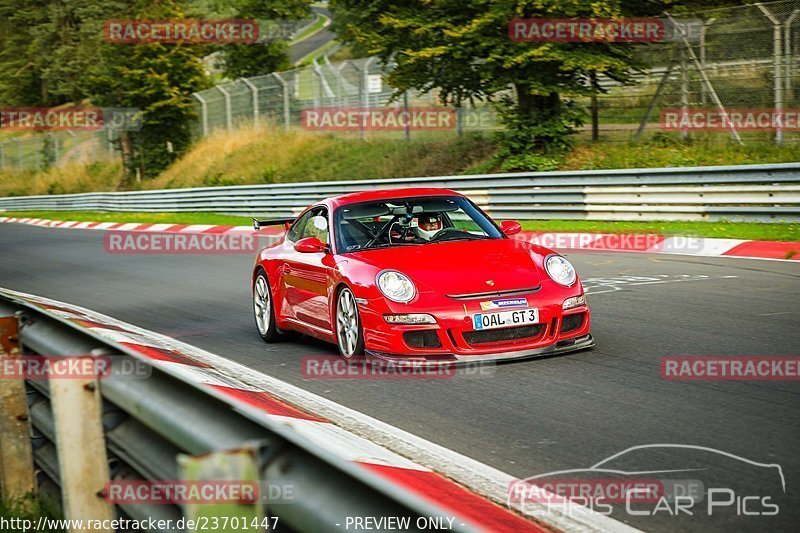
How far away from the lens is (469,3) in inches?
811

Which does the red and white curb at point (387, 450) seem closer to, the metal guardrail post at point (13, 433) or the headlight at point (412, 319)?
the metal guardrail post at point (13, 433)

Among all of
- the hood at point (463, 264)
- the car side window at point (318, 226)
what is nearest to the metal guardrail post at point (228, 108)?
the car side window at point (318, 226)

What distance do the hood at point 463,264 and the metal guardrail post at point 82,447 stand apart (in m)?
3.97

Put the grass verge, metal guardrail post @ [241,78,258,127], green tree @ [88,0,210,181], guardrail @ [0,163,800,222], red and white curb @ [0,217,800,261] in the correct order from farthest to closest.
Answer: green tree @ [88,0,210,181] → metal guardrail post @ [241,78,258,127] → guardrail @ [0,163,800,222] → the grass verge → red and white curb @ [0,217,800,261]

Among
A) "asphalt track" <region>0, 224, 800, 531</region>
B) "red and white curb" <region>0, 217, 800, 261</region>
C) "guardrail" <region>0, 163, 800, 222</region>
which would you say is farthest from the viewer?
"guardrail" <region>0, 163, 800, 222</region>

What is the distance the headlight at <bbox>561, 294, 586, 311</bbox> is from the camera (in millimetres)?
7465

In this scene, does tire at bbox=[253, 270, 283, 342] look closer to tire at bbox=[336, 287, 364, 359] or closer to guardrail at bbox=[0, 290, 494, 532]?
tire at bbox=[336, 287, 364, 359]

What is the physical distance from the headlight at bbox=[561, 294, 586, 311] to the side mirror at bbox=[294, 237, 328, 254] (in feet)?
6.78

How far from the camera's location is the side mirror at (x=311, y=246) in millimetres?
8547

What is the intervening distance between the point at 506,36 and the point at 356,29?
3.19 meters

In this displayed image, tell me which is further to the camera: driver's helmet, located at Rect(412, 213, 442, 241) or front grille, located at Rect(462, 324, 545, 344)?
driver's helmet, located at Rect(412, 213, 442, 241)

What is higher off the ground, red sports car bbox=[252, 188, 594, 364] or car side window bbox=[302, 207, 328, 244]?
car side window bbox=[302, 207, 328, 244]

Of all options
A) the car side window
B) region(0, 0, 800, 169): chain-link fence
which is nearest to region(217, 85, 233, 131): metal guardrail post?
region(0, 0, 800, 169): chain-link fence

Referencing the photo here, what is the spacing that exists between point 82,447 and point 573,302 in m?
4.57
